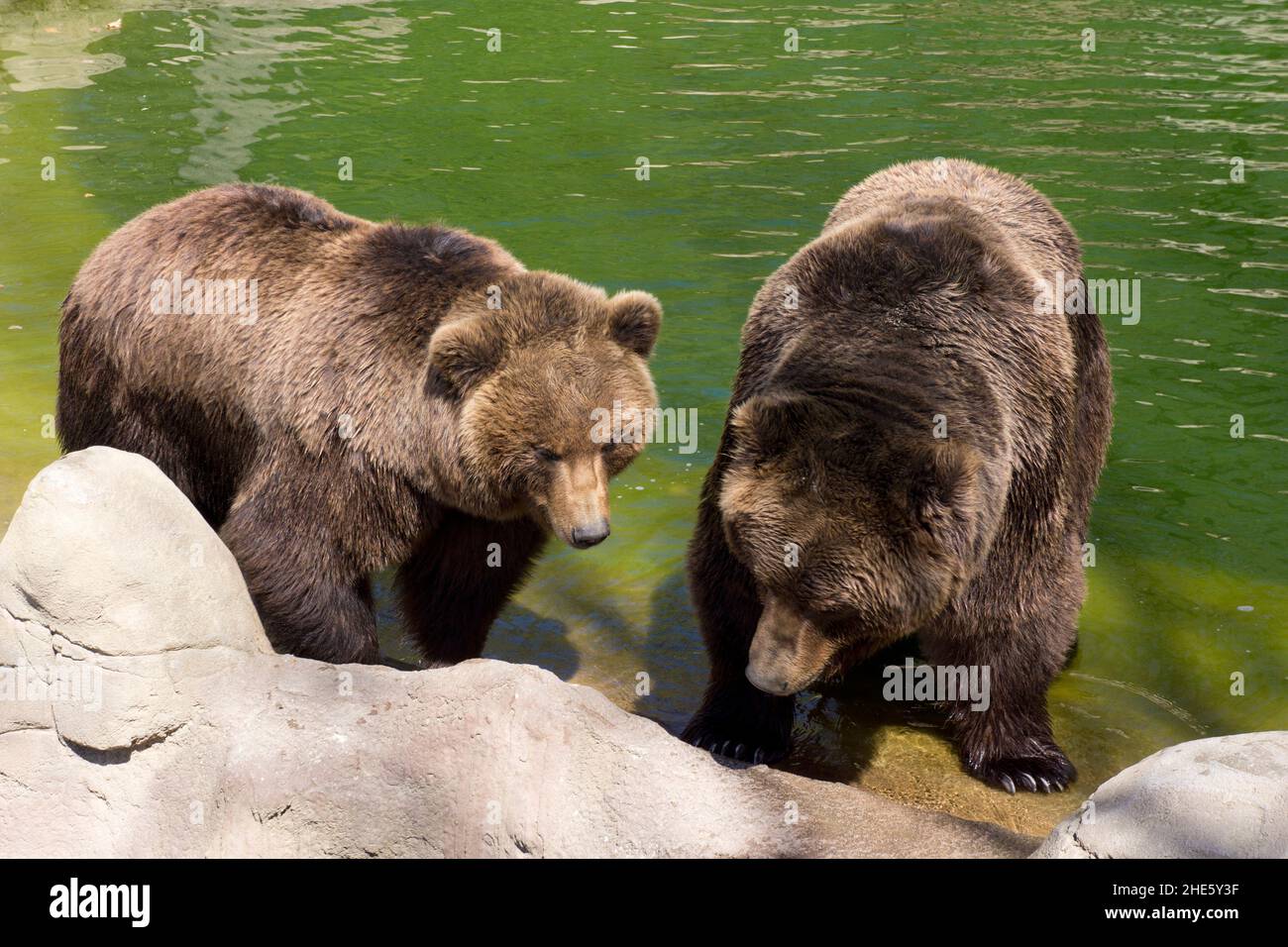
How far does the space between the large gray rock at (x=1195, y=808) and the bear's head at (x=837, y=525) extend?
38.2 inches

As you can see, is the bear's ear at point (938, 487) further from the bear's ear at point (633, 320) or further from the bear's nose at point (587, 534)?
the bear's ear at point (633, 320)

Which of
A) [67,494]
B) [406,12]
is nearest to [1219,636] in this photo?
[67,494]

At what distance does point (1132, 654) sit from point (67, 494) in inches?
205

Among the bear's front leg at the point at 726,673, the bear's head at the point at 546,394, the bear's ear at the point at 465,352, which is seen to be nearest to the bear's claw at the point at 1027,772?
the bear's front leg at the point at 726,673

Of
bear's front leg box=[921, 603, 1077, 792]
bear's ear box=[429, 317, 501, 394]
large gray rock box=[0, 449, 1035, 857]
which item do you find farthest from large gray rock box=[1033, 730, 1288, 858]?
bear's ear box=[429, 317, 501, 394]

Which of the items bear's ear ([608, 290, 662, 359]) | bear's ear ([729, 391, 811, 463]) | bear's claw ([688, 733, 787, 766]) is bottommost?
bear's claw ([688, 733, 787, 766])

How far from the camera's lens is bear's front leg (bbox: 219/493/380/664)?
19.5 feet

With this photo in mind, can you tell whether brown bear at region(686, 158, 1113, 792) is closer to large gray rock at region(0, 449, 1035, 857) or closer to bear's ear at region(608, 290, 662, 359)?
bear's ear at region(608, 290, 662, 359)

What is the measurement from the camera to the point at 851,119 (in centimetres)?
1582

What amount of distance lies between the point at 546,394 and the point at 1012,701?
248 centimetres

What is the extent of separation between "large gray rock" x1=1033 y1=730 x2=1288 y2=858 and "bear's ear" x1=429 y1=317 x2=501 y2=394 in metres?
2.84
